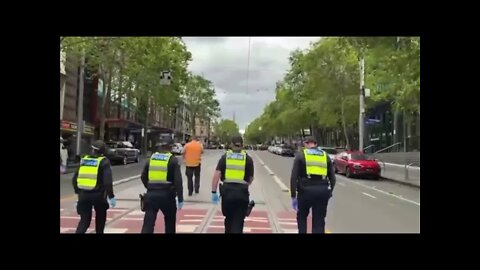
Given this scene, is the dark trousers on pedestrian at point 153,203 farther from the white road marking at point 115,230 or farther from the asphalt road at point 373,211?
the asphalt road at point 373,211

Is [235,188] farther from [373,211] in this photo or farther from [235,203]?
[373,211]

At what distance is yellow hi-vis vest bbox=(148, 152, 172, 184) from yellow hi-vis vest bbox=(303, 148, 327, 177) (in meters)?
2.04

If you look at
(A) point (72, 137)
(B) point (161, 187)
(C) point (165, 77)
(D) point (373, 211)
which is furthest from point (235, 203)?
(C) point (165, 77)

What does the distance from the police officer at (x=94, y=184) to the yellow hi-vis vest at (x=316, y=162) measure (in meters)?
2.86

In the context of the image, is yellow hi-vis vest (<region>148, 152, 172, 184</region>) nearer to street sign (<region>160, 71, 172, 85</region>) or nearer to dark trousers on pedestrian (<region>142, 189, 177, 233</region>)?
dark trousers on pedestrian (<region>142, 189, 177, 233</region>)

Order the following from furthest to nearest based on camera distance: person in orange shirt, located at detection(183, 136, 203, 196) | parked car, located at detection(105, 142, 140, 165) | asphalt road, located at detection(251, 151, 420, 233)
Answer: parked car, located at detection(105, 142, 140, 165)
person in orange shirt, located at detection(183, 136, 203, 196)
asphalt road, located at detection(251, 151, 420, 233)

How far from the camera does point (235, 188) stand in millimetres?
7555

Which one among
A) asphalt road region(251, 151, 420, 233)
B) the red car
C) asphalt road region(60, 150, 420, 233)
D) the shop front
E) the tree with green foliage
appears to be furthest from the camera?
the tree with green foliage

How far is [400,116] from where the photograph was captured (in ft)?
145

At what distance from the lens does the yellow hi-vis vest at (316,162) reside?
310 inches

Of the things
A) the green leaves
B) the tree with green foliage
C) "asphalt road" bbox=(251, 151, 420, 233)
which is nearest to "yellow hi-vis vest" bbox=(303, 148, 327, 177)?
"asphalt road" bbox=(251, 151, 420, 233)

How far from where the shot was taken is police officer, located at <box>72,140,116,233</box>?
7.62 meters

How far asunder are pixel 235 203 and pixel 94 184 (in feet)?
6.61

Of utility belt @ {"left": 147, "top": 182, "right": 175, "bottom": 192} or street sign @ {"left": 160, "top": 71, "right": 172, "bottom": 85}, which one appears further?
street sign @ {"left": 160, "top": 71, "right": 172, "bottom": 85}
